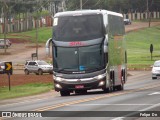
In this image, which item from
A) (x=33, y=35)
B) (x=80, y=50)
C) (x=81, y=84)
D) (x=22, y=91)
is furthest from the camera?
(x=33, y=35)

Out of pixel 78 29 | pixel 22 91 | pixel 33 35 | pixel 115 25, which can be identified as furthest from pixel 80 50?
pixel 33 35

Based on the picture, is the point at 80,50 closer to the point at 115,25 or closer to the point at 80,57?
the point at 80,57

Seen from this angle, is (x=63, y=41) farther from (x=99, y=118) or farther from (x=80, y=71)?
(x=99, y=118)

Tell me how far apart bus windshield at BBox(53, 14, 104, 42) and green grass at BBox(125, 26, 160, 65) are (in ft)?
166

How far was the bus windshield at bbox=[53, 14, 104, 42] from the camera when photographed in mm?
33656

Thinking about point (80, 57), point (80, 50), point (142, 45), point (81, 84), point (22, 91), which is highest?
point (80, 50)

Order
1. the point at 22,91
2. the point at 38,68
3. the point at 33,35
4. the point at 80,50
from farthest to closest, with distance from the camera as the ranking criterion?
1. the point at 33,35
2. the point at 38,68
3. the point at 22,91
4. the point at 80,50

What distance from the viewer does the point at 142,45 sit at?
392ft

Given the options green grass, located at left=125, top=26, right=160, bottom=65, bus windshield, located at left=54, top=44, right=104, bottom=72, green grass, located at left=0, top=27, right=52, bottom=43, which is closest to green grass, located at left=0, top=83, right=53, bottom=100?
bus windshield, located at left=54, top=44, right=104, bottom=72

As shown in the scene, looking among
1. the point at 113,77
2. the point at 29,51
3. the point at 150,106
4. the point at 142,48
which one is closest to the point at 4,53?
the point at 29,51

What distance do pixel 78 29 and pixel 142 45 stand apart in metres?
86.6

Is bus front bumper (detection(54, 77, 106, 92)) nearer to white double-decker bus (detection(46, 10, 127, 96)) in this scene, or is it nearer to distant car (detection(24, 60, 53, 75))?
white double-decker bus (detection(46, 10, 127, 96))

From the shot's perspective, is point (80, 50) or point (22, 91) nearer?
point (80, 50)

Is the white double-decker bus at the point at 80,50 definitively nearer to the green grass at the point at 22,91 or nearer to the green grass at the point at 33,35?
the green grass at the point at 22,91
